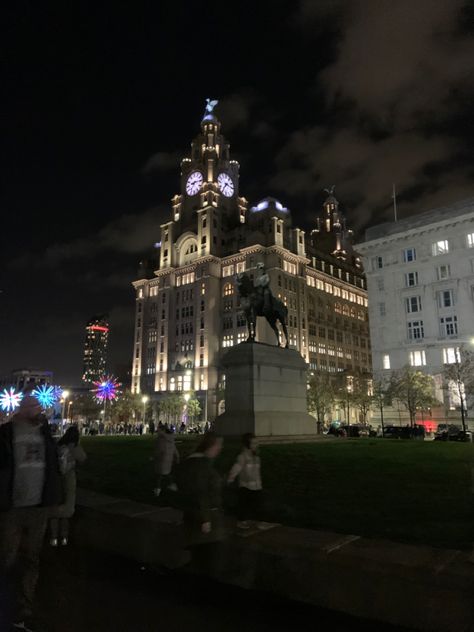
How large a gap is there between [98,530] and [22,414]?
4.19 metres

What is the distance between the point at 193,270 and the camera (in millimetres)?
129750

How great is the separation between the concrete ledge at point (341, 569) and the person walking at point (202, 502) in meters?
0.37

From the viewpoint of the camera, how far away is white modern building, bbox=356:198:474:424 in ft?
213

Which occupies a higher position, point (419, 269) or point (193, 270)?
point (193, 270)

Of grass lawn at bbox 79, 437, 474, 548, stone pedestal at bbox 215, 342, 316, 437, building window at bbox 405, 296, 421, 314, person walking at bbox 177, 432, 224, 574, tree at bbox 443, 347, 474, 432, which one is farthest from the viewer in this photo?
building window at bbox 405, 296, 421, 314

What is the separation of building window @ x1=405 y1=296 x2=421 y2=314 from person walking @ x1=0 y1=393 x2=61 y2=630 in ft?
227

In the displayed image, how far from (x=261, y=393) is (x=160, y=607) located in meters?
22.1

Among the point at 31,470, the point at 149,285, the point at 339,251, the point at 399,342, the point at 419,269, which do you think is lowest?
the point at 31,470

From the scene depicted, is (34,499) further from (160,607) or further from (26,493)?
(160,607)

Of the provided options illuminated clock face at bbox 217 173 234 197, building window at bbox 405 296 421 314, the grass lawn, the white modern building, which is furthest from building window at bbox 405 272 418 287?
illuminated clock face at bbox 217 173 234 197

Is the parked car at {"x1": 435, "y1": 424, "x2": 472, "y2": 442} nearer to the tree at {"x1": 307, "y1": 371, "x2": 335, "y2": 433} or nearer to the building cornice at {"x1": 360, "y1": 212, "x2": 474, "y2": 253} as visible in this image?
the tree at {"x1": 307, "y1": 371, "x2": 335, "y2": 433}

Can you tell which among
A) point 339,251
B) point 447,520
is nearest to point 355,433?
point 447,520

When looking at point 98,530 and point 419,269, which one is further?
point 419,269

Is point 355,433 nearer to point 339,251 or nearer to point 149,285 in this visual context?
point 149,285
